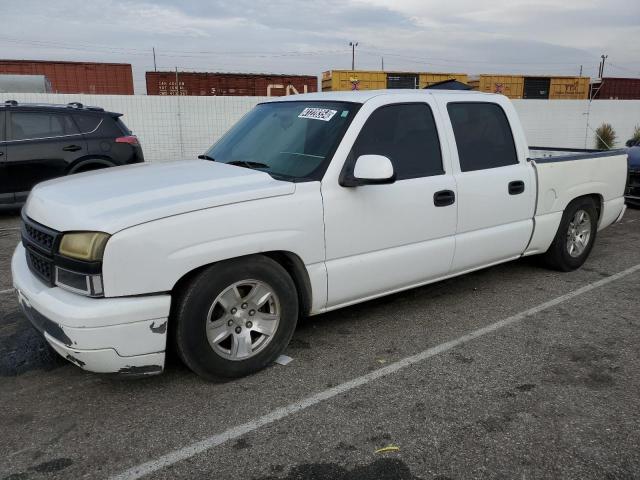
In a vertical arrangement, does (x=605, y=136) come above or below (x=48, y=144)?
below

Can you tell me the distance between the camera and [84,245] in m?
2.84

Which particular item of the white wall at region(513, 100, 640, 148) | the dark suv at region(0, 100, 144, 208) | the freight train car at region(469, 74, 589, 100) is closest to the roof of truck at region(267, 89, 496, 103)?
the dark suv at region(0, 100, 144, 208)

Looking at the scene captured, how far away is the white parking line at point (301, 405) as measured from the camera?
259 centimetres

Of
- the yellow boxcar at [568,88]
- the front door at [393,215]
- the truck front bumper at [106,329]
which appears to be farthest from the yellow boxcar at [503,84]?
the truck front bumper at [106,329]

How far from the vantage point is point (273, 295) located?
11.1 ft

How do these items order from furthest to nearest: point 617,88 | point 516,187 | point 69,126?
point 617,88, point 69,126, point 516,187

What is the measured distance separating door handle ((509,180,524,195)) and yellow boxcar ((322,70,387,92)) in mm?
19970

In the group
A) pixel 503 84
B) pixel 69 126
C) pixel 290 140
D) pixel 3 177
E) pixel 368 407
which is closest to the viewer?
pixel 368 407

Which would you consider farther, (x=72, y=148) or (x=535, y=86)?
(x=535, y=86)

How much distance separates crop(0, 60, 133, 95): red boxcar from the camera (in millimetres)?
23453

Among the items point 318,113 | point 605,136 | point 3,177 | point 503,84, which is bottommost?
point 605,136

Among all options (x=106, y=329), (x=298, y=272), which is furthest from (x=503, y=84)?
(x=106, y=329)

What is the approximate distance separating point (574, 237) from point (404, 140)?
2.64 metres

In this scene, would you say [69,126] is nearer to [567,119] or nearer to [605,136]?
[567,119]
